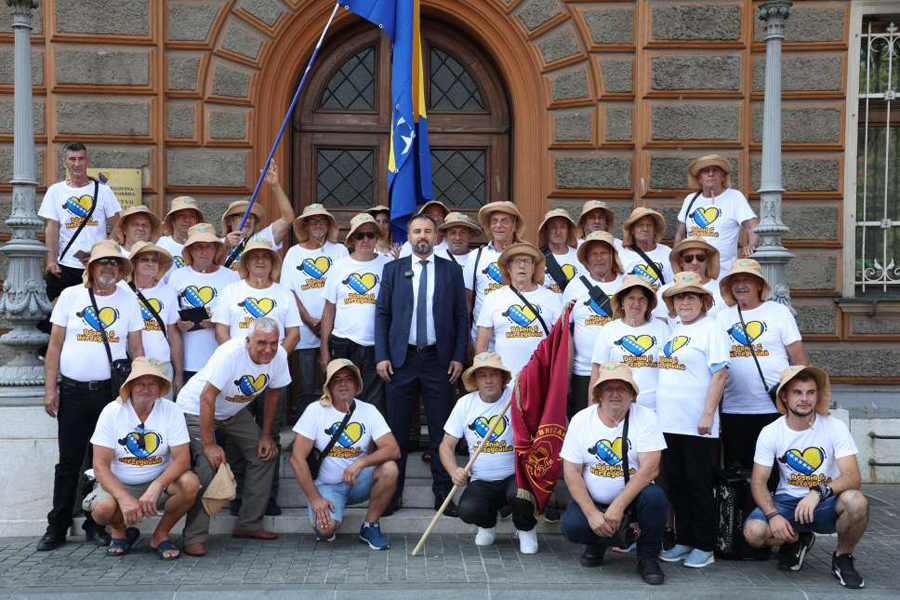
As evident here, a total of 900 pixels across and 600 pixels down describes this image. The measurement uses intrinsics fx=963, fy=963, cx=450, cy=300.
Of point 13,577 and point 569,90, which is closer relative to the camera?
point 13,577

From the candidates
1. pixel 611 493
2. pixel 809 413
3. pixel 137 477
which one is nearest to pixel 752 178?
pixel 809 413

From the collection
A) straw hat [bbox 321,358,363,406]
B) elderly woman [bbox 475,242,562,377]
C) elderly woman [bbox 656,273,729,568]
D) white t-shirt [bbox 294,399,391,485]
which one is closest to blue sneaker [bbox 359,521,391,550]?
white t-shirt [bbox 294,399,391,485]

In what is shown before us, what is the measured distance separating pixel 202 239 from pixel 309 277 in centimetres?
95

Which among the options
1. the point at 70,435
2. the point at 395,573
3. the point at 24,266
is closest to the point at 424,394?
the point at 395,573

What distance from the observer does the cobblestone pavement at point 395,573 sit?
5.71m

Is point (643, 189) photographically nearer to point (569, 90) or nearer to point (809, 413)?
point (569, 90)

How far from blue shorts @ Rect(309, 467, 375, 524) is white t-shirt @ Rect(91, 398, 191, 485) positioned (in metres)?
1.02

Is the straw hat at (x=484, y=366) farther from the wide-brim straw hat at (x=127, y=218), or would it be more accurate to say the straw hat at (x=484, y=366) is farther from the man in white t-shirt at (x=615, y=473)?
the wide-brim straw hat at (x=127, y=218)

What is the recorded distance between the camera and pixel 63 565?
6.26 metres

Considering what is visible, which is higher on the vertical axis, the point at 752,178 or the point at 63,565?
the point at 752,178

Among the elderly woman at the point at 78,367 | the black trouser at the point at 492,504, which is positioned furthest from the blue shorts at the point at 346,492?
the elderly woman at the point at 78,367

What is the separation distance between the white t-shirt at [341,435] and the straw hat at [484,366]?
67 centimetres

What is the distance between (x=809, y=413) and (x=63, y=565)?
16.0 feet

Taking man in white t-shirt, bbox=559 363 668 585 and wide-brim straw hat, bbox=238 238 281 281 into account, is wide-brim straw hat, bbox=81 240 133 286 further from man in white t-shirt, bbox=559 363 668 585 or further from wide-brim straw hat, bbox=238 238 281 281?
man in white t-shirt, bbox=559 363 668 585
